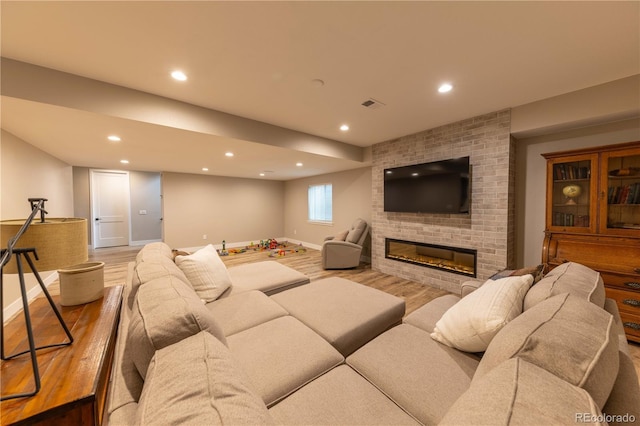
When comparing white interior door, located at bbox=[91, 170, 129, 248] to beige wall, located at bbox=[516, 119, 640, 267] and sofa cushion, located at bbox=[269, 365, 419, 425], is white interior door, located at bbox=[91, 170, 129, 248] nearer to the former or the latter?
sofa cushion, located at bbox=[269, 365, 419, 425]

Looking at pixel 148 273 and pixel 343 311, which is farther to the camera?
pixel 343 311

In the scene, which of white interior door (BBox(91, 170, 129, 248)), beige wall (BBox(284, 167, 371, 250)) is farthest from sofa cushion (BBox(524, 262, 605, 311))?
white interior door (BBox(91, 170, 129, 248))

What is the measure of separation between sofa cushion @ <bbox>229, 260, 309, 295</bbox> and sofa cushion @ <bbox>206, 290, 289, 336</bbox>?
229mm

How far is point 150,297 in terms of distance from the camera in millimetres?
1058

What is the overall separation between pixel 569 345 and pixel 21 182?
5.02 metres

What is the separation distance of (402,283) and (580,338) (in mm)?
3198

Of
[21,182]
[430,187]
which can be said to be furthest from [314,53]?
[21,182]

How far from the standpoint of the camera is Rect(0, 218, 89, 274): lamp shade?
3.04ft

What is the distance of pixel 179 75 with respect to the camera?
200 cm

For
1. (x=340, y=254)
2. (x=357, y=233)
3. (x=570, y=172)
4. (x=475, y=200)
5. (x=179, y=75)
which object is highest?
(x=179, y=75)

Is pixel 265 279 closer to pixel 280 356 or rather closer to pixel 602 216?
pixel 280 356

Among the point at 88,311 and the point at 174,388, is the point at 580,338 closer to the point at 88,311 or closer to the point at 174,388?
the point at 174,388

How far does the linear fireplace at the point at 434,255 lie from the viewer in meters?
3.29

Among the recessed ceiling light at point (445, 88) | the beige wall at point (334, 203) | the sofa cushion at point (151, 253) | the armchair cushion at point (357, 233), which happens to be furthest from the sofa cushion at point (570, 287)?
the beige wall at point (334, 203)
